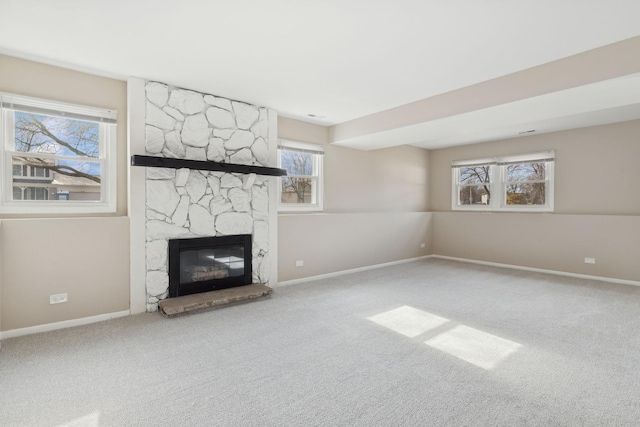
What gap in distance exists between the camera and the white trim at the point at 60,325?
9.73ft

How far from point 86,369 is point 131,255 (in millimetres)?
1410

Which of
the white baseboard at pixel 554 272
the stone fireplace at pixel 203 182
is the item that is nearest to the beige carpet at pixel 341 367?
the stone fireplace at pixel 203 182

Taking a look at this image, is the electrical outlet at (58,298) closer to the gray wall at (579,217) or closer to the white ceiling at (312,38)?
the white ceiling at (312,38)

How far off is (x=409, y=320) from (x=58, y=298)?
3.59m

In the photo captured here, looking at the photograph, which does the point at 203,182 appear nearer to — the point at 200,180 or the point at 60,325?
the point at 200,180

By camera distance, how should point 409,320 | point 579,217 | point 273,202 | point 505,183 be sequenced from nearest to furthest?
1. point 409,320
2. point 273,202
3. point 579,217
4. point 505,183

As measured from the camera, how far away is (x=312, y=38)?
2689 mm

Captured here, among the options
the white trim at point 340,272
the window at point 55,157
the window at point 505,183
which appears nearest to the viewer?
the window at point 55,157

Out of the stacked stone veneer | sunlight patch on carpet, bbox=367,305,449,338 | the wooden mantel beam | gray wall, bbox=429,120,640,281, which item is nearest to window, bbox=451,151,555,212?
gray wall, bbox=429,120,640,281

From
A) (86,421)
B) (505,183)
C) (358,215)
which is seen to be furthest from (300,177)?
(505,183)

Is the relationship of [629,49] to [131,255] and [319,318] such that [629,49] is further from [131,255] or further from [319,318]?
[131,255]

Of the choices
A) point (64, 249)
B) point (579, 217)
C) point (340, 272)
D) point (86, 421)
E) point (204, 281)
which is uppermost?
point (579, 217)

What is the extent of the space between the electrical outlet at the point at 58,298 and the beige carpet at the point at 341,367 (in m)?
→ 0.30

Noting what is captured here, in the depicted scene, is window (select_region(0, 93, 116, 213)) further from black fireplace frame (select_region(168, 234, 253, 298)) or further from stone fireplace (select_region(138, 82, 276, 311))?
black fireplace frame (select_region(168, 234, 253, 298))
